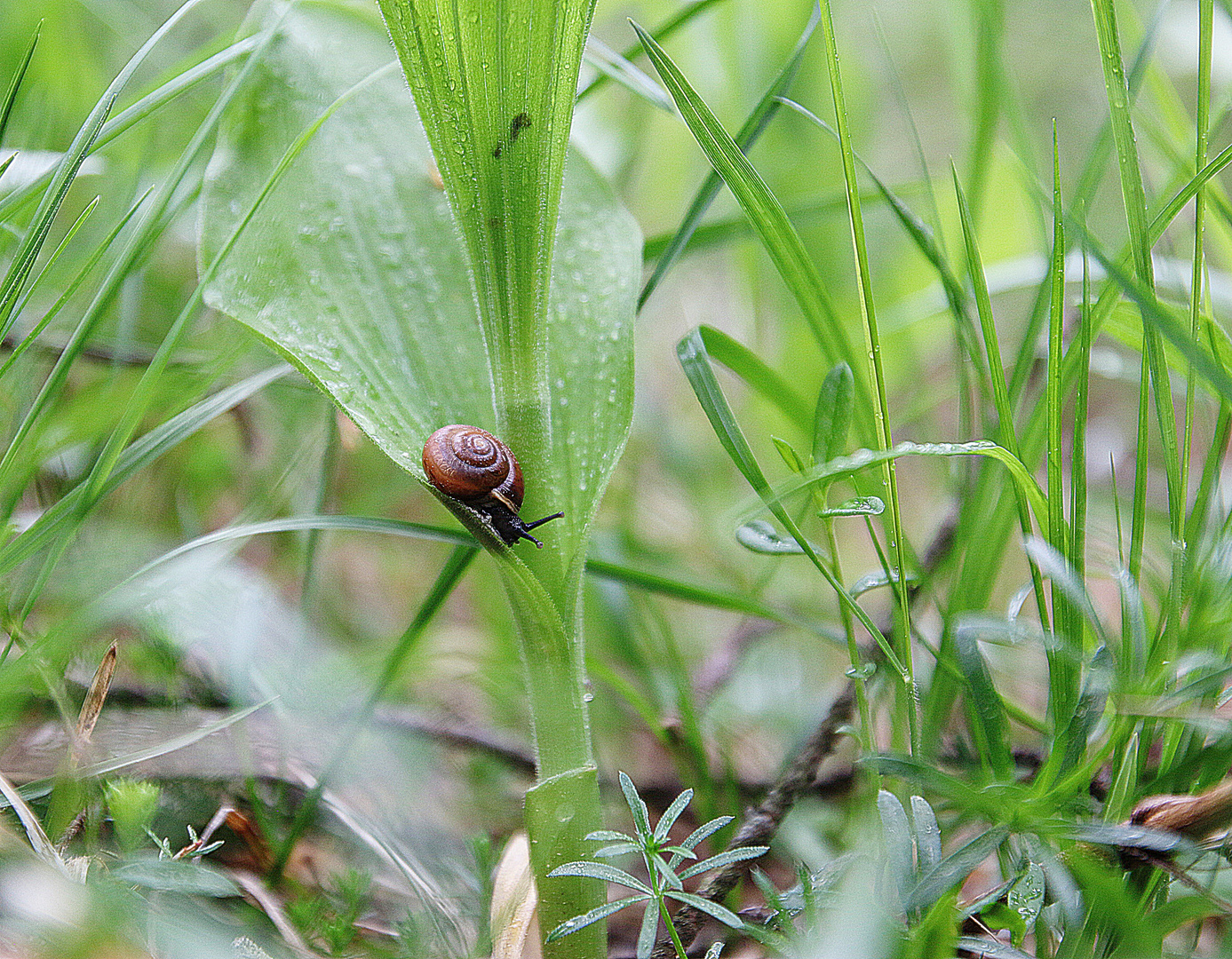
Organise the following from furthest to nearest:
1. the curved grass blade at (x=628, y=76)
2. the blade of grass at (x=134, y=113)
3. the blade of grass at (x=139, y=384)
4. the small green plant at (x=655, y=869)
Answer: the curved grass blade at (x=628, y=76), the blade of grass at (x=134, y=113), the blade of grass at (x=139, y=384), the small green plant at (x=655, y=869)

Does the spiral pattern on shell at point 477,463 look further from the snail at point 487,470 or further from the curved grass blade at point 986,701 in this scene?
the curved grass blade at point 986,701

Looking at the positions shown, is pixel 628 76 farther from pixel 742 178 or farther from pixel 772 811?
pixel 772 811

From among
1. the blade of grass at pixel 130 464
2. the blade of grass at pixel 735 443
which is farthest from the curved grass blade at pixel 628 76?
the blade of grass at pixel 130 464

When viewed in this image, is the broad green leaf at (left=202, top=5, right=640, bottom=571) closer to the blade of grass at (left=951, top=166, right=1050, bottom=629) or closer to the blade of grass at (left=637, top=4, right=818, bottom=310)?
the blade of grass at (left=637, top=4, right=818, bottom=310)

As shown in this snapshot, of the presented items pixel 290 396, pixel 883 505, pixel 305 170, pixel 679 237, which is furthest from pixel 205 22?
pixel 883 505

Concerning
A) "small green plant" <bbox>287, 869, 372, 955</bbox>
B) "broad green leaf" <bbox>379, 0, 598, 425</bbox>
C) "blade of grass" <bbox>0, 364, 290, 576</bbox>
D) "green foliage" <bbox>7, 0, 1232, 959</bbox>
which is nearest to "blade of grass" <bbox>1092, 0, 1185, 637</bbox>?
"green foliage" <bbox>7, 0, 1232, 959</bbox>

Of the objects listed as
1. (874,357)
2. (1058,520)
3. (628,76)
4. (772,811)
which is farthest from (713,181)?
(772,811)

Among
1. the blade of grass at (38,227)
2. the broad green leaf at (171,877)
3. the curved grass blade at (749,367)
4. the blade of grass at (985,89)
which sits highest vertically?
the blade of grass at (985,89)
